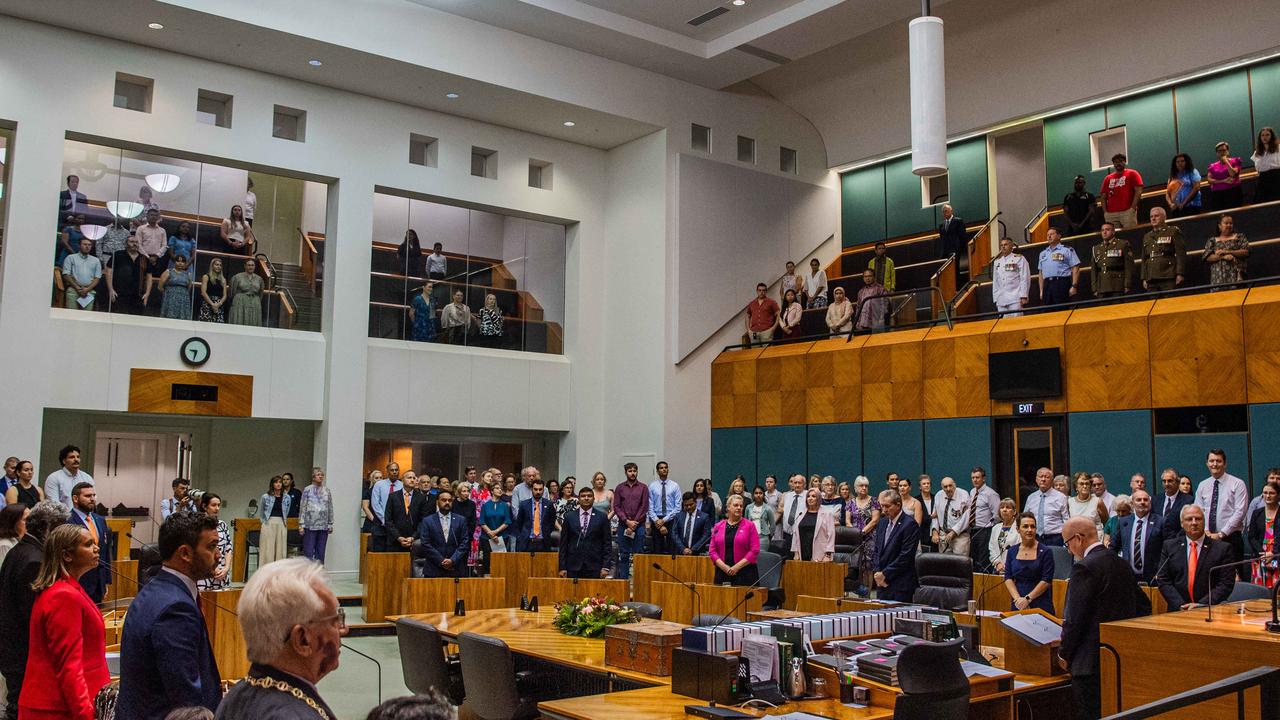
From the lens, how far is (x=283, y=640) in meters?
2.17

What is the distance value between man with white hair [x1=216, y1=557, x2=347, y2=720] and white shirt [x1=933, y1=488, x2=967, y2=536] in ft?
33.6

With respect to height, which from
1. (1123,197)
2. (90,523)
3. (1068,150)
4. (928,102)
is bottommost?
(90,523)

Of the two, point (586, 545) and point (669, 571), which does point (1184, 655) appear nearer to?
point (669, 571)

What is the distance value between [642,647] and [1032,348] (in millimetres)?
9403

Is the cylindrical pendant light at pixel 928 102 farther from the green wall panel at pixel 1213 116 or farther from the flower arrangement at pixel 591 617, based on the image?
the green wall panel at pixel 1213 116

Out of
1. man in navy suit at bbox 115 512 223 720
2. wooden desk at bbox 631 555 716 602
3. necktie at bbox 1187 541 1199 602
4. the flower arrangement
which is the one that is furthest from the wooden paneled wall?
man in navy suit at bbox 115 512 223 720

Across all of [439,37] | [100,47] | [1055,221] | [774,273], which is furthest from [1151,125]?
[100,47]

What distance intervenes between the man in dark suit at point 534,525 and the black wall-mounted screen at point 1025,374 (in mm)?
5931

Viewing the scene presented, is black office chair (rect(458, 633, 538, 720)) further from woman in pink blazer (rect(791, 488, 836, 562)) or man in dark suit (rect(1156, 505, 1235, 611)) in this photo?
woman in pink blazer (rect(791, 488, 836, 562))

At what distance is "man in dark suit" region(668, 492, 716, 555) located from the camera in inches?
482

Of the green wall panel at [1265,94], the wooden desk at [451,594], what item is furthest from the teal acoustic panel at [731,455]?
the green wall panel at [1265,94]

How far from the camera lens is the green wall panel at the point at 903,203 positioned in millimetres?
A: 18234

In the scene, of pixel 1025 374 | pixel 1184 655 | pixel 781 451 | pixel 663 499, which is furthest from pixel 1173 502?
pixel 781 451

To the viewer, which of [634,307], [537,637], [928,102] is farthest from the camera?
[634,307]
